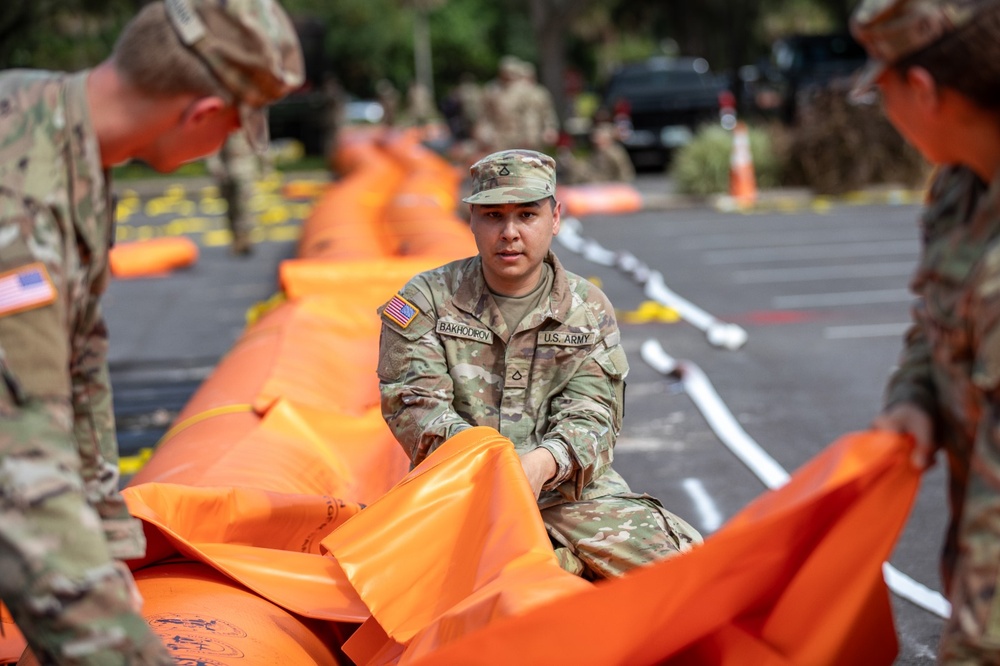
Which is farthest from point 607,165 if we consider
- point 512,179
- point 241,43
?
point 241,43

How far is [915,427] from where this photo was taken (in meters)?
2.28

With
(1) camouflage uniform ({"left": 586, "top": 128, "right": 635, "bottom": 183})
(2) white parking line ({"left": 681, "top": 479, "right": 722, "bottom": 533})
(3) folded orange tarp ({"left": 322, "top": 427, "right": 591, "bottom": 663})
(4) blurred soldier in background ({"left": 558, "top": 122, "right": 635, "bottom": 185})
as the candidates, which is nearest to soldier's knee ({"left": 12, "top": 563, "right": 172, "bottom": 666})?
(3) folded orange tarp ({"left": 322, "top": 427, "right": 591, "bottom": 663})

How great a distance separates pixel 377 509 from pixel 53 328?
122cm

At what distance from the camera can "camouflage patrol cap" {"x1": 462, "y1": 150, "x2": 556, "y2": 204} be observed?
349cm

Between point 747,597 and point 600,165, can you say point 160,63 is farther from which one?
point 600,165

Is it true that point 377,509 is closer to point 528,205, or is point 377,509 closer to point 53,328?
point 528,205

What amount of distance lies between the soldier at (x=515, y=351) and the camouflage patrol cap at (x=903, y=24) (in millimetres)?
1442

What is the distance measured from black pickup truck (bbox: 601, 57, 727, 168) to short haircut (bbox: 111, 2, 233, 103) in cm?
1986

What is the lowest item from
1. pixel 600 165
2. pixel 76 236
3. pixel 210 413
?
pixel 600 165

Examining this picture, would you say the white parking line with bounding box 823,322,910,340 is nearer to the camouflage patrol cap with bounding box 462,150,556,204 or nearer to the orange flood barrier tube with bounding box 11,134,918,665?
the orange flood barrier tube with bounding box 11,134,918,665

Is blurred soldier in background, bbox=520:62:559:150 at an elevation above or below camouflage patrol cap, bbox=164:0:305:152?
below

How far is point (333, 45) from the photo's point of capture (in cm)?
5584

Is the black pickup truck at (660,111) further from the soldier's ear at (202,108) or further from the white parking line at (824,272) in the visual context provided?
the soldier's ear at (202,108)

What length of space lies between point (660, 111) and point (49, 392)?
2096 centimetres
